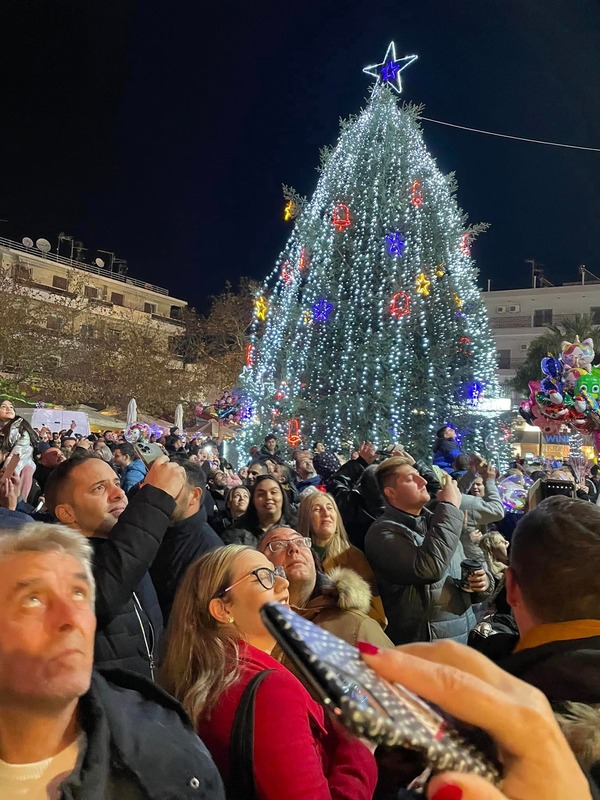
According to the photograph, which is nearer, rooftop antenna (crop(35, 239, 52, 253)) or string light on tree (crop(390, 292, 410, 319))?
string light on tree (crop(390, 292, 410, 319))

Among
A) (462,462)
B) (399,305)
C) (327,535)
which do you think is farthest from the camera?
(399,305)

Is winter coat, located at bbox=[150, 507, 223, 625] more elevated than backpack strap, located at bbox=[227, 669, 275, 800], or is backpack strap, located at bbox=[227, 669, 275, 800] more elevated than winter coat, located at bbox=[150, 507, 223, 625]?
winter coat, located at bbox=[150, 507, 223, 625]

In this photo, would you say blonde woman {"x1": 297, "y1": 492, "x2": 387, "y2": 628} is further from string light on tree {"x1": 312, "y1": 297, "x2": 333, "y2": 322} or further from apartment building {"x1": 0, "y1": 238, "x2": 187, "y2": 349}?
apartment building {"x1": 0, "y1": 238, "x2": 187, "y2": 349}

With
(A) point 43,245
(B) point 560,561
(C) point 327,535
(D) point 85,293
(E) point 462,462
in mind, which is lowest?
(C) point 327,535

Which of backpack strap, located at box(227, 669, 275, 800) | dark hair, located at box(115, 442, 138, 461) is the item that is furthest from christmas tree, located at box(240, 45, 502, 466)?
backpack strap, located at box(227, 669, 275, 800)

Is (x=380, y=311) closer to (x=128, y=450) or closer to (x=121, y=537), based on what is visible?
(x=128, y=450)

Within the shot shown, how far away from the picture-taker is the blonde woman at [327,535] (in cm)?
406

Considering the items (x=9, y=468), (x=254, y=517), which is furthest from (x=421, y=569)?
(x=9, y=468)

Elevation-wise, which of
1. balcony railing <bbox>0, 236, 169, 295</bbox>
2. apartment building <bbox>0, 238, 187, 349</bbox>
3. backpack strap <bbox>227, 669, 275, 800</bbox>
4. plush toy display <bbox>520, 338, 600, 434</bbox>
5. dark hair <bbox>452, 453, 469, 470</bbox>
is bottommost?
backpack strap <bbox>227, 669, 275, 800</bbox>

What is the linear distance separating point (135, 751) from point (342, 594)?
157 centimetres

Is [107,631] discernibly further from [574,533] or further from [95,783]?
[574,533]

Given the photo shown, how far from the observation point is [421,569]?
3369mm

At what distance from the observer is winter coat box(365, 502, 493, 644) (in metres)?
3.35

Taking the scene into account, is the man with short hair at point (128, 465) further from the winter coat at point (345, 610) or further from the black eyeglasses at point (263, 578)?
the black eyeglasses at point (263, 578)
